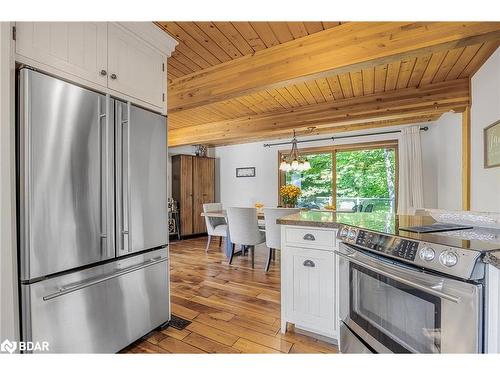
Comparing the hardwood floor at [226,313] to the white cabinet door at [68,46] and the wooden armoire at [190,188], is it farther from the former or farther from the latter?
the wooden armoire at [190,188]

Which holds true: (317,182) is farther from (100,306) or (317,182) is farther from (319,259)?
(100,306)

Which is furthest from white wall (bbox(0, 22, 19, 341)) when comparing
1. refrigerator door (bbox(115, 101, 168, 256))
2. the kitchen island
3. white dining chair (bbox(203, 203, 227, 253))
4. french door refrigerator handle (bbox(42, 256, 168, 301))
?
white dining chair (bbox(203, 203, 227, 253))

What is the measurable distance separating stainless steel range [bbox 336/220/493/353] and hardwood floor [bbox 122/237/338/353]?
1.81 feet

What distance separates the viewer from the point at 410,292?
109 cm

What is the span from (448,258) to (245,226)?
8.84ft

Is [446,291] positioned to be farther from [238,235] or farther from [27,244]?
[238,235]

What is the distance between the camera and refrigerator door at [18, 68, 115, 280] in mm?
1180

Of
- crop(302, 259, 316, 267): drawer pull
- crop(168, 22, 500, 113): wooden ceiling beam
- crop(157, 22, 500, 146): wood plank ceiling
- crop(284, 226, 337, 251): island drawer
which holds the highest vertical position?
crop(157, 22, 500, 146): wood plank ceiling

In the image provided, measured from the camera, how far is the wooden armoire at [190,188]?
227 inches

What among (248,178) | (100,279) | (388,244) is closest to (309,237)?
(388,244)

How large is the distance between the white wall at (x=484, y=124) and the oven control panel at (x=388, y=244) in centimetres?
175
